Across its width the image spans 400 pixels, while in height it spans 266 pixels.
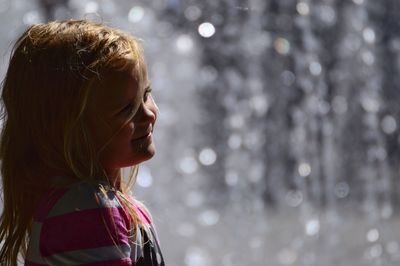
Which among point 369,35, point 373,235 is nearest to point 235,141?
point 373,235

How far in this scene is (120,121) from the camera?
5.26 ft

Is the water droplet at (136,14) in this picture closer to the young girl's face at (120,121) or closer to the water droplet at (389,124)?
the water droplet at (389,124)

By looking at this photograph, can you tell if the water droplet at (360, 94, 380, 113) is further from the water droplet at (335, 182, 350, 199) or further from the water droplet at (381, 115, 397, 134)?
the water droplet at (335, 182, 350, 199)

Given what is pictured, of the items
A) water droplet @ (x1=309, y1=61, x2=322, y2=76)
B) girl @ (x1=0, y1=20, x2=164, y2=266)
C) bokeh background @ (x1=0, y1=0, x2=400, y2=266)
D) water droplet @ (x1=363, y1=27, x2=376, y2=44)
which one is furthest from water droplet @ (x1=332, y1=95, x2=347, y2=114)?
girl @ (x1=0, y1=20, x2=164, y2=266)

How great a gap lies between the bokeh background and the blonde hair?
2.98 meters

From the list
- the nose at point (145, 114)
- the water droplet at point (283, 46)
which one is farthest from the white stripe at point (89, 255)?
the water droplet at point (283, 46)

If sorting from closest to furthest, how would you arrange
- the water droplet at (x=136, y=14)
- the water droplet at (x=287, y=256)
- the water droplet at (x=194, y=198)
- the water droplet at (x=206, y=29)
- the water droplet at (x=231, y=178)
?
the water droplet at (x=287, y=256) < the water droplet at (x=136, y=14) < the water droplet at (x=194, y=198) < the water droplet at (x=231, y=178) < the water droplet at (x=206, y=29)

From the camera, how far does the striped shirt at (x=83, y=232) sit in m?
1.49

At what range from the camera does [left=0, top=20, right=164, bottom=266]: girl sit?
1.52 meters

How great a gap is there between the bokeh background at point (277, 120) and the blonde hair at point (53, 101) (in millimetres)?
2984

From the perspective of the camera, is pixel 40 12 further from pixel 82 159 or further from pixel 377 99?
pixel 82 159

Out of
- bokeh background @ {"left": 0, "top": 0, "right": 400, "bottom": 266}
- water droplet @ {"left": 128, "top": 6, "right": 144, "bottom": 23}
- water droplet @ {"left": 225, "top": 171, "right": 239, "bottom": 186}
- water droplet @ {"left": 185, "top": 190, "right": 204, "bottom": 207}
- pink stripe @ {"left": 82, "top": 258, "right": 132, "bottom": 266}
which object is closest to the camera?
pink stripe @ {"left": 82, "top": 258, "right": 132, "bottom": 266}

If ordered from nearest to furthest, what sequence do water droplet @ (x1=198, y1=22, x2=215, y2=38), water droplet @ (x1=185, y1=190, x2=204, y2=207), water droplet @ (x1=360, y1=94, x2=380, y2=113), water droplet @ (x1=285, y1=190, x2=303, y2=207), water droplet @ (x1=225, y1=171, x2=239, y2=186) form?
1. water droplet @ (x1=185, y1=190, x2=204, y2=207)
2. water droplet @ (x1=225, y1=171, x2=239, y2=186)
3. water droplet @ (x1=198, y1=22, x2=215, y2=38)
4. water droplet @ (x1=285, y1=190, x2=303, y2=207)
5. water droplet @ (x1=360, y1=94, x2=380, y2=113)

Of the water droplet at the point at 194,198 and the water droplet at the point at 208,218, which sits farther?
the water droplet at the point at 194,198
